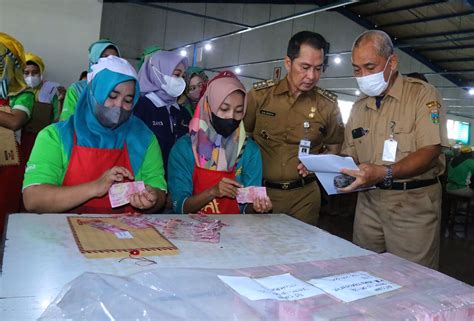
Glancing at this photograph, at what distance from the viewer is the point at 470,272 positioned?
4727mm

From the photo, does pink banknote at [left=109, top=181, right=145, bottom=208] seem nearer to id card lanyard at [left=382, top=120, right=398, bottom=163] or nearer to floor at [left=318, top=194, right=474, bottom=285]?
id card lanyard at [left=382, top=120, right=398, bottom=163]

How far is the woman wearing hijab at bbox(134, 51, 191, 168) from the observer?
9.07ft

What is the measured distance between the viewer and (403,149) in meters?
2.33

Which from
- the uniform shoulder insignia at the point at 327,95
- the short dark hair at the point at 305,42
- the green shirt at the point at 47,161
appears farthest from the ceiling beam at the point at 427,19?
the green shirt at the point at 47,161

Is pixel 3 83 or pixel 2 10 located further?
pixel 2 10

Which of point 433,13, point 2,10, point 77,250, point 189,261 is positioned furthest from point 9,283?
point 433,13

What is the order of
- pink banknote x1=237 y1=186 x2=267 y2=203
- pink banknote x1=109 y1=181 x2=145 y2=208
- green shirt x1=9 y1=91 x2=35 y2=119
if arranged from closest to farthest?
pink banknote x1=109 y1=181 x2=145 y2=208 → pink banknote x1=237 y1=186 x2=267 y2=203 → green shirt x1=9 y1=91 x2=35 y2=119

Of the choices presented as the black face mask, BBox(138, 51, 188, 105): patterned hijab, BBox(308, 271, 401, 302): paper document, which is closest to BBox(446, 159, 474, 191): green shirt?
BBox(138, 51, 188, 105): patterned hijab

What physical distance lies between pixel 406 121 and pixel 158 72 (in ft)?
5.66

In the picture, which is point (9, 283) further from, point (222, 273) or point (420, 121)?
point (420, 121)

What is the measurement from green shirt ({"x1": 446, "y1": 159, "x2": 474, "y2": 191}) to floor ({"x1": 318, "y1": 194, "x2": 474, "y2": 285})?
725 millimetres

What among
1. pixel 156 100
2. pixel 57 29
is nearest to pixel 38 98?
pixel 57 29

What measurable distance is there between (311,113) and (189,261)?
5.60ft

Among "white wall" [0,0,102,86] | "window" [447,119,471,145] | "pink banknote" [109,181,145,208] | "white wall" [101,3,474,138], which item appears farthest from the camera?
"window" [447,119,471,145]
